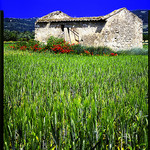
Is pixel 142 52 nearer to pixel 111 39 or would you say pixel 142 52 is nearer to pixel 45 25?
pixel 111 39

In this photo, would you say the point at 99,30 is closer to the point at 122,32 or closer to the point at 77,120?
the point at 122,32

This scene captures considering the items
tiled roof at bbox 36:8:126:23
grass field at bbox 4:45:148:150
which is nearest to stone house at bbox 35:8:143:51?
tiled roof at bbox 36:8:126:23

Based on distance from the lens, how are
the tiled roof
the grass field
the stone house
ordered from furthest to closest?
the stone house → the tiled roof → the grass field

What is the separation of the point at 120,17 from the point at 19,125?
52.5 feet

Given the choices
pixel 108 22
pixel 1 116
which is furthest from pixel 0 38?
pixel 108 22

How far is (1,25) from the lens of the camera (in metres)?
0.89

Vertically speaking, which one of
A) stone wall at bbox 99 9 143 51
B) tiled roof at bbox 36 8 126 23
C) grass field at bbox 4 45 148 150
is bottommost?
grass field at bbox 4 45 148 150

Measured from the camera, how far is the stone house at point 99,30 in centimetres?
1504

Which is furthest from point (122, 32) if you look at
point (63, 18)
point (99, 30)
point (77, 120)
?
point (77, 120)

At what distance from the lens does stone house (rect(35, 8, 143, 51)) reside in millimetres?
15039

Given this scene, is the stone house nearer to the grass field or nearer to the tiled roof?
the tiled roof

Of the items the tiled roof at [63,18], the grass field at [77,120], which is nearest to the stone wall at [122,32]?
the tiled roof at [63,18]

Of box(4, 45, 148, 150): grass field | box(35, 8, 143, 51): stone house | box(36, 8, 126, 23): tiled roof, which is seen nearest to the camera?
box(4, 45, 148, 150): grass field

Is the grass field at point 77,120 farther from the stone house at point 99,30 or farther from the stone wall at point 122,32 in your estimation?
the stone wall at point 122,32
